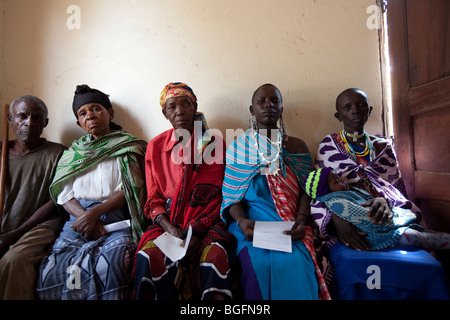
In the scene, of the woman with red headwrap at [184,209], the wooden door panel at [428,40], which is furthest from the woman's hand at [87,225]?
the wooden door panel at [428,40]

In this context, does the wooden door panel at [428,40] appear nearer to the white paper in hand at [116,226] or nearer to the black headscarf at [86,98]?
the white paper in hand at [116,226]

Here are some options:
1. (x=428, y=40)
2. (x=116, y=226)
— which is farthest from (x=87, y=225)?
(x=428, y=40)

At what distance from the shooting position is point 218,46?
2.54 m

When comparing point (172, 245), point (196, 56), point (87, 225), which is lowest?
point (172, 245)

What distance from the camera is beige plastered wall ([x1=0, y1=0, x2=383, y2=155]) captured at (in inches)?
97.7

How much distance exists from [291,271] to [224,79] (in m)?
1.86

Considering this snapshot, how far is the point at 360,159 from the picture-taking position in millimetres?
2094

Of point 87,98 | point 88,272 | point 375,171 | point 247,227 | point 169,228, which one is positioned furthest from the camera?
point 87,98

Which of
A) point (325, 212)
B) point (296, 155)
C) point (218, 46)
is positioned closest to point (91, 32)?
point (218, 46)

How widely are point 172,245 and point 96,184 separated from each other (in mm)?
931

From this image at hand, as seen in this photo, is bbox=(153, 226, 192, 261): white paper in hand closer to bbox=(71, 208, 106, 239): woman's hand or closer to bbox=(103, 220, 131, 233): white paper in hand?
bbox=(103, 220, 131, 233): white paper in hand

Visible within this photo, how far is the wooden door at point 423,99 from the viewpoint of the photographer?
1.86 metres

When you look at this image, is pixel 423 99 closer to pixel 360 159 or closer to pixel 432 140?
pixel 432 140

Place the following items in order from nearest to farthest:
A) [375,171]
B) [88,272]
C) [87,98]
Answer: [88,272] → [375,171] → [87,98]
